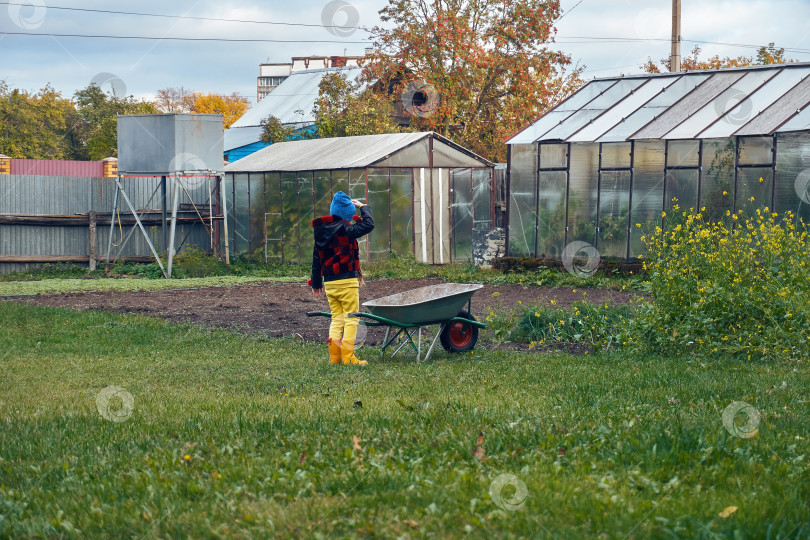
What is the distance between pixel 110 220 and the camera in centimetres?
2366

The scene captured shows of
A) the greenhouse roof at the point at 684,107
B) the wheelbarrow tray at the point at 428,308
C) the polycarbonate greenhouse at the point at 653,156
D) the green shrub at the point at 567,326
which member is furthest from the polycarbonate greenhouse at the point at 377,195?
the wheelbarrow tray at the point at 428,308

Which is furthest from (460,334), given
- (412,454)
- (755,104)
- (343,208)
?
(755,104)

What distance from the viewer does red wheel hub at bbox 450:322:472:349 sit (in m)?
9.84

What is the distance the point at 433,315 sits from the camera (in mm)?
9250

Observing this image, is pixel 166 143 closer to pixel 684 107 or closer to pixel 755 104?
pixel 684 107

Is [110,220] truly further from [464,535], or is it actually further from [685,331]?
[464,535]

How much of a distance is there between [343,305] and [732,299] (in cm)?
403

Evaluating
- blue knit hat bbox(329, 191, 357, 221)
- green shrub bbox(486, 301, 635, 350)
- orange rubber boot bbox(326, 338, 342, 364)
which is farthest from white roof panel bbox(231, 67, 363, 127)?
orange rubber boot bbox(326, 338, 342, 364)

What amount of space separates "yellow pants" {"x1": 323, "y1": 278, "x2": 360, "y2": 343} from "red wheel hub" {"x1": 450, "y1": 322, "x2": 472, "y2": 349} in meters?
1.24

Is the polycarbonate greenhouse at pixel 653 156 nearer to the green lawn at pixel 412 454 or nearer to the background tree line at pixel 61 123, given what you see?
the green lawn at pixel 412 454

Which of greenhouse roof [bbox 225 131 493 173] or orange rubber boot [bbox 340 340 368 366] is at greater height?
greenhouse roof [bbox 225 131 493 173]

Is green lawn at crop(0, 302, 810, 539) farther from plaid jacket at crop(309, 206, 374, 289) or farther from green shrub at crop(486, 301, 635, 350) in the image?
green shrub at crop(486, 301, 635, 350)

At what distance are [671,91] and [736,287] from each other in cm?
1208

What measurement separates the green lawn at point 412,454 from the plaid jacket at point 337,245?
4.13 ft
